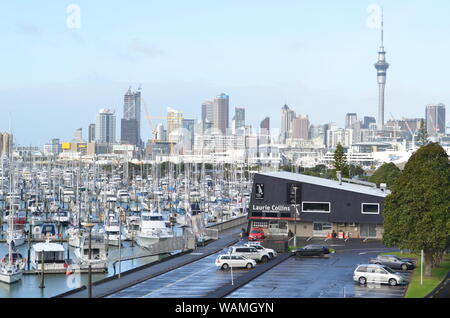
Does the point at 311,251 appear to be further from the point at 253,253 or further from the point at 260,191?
the point at 260,191

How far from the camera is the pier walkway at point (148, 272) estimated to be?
1045 inches

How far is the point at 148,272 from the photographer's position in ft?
102

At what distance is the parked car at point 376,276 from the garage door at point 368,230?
658 inches

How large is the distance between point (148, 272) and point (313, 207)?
53.0 feet

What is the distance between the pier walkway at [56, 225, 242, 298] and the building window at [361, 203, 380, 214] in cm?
702

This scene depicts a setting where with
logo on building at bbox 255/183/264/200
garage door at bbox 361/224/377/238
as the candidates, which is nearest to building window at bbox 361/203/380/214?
garage door at bbox 361/224/377/238

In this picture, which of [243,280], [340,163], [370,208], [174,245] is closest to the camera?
[243,280]

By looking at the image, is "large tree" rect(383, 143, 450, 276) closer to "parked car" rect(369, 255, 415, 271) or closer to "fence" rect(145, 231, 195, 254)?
"parked car" rect(369, 255, 415, 271)

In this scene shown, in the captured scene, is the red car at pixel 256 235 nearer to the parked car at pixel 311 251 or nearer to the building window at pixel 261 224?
the building window at pixel 261 224

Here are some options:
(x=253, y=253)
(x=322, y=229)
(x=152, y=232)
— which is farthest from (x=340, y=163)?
(x=253, y=253)

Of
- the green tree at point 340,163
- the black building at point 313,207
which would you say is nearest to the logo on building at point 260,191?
the black building at point 313,207
